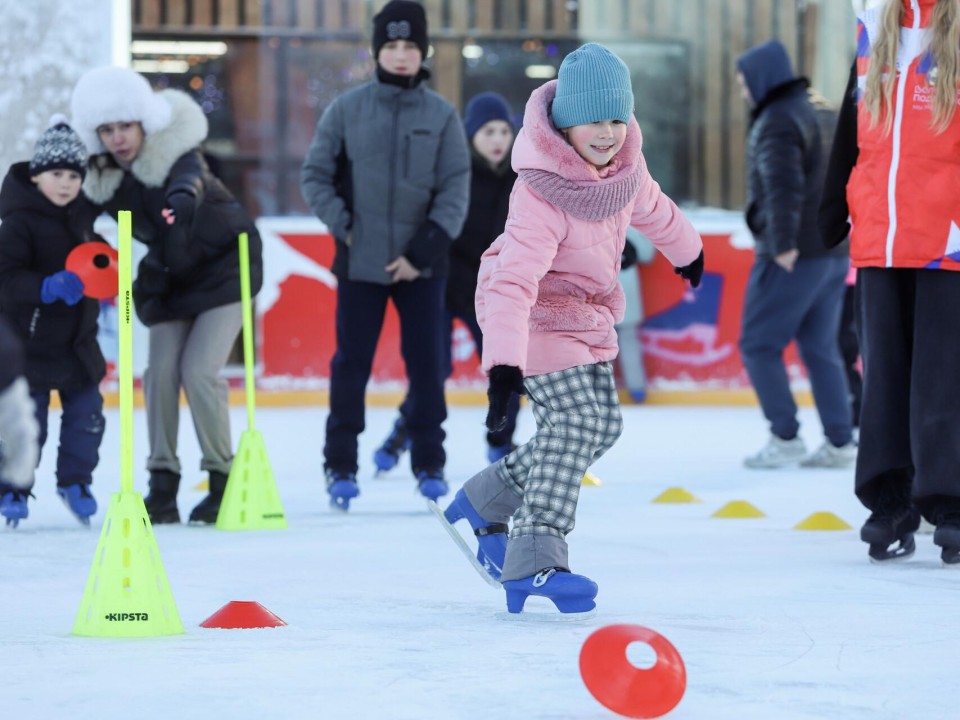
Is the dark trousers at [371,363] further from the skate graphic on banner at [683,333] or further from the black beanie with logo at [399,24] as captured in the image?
the skate graphic on banner at [683,333]

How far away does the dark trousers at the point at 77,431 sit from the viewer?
15.4 ft

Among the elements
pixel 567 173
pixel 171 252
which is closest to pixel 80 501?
pixel 171 252

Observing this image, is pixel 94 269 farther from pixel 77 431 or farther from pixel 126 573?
pixel 126 573

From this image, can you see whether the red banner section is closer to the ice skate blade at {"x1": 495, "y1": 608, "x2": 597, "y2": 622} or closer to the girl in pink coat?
the girl in pink coat

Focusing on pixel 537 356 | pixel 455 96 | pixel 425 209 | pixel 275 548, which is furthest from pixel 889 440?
pixel 455 96

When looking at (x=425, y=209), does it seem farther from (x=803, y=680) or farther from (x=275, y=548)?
(x=803, y=680)

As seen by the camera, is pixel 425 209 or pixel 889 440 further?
pixel 425 209

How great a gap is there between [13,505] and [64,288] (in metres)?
0.64

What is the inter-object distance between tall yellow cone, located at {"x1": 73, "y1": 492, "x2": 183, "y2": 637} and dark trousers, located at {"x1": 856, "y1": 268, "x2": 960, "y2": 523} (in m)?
1.73

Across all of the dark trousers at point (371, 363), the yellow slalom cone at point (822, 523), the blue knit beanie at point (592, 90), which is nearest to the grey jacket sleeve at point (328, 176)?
the dark trousers at point (371, 363)

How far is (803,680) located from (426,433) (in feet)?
9.29

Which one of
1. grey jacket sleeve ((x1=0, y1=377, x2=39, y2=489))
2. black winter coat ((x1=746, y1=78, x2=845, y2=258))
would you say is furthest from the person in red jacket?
black winter coat ((x1=746, y1=78, x2=845, y2=258))

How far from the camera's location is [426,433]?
516cm

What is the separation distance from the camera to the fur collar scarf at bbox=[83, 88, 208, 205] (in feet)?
15.4
